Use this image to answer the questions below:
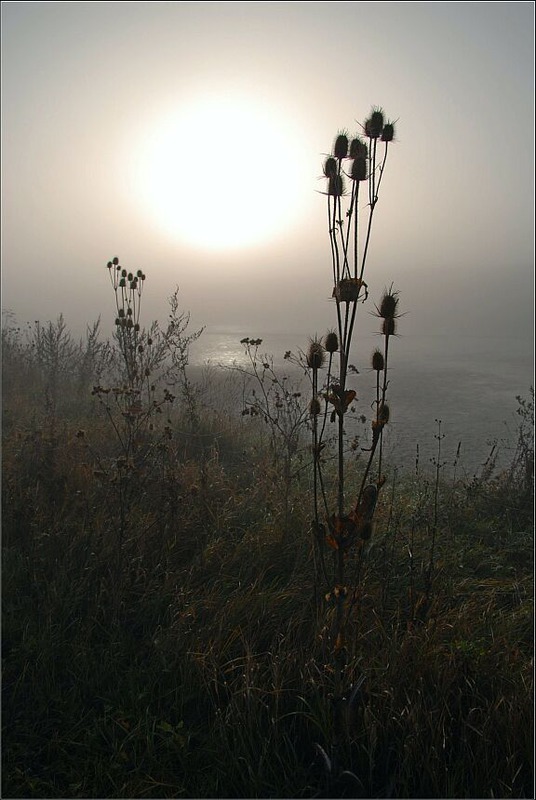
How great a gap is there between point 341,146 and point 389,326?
1.96 feet

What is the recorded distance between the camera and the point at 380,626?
2316 millimetres

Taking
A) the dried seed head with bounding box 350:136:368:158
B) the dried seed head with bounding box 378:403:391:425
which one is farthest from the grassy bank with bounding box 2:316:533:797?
the dried seed head with bounding box 350:136:368:158

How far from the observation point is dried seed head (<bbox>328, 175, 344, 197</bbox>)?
67.0 inches

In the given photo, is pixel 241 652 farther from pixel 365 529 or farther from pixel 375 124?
pixel 375 124

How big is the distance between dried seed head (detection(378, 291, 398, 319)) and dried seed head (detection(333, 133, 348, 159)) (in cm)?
47

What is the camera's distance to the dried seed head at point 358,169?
1.70 m

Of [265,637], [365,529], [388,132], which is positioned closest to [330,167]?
[388,132]

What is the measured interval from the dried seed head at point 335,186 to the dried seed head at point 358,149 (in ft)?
0.27

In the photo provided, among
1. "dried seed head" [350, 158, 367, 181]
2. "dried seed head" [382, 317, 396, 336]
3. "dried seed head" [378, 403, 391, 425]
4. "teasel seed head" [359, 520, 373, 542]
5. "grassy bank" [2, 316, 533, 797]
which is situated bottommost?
"grassy bank" [2, 316, 533, 797]

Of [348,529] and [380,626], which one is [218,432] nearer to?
[380,626]

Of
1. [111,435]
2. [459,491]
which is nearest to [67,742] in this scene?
[111,435]

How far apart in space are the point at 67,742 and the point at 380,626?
4.27ft

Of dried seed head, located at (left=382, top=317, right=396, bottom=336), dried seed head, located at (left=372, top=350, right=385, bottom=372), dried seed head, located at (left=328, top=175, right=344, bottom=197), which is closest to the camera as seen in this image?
dried seed head, located at (left=328, top=175, right=344, bottom=197)

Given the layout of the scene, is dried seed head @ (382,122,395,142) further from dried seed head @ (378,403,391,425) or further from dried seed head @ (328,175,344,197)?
dried seed head @ (378,403,391,425)
